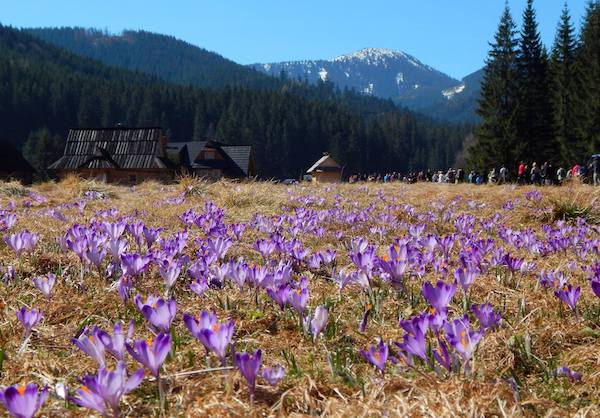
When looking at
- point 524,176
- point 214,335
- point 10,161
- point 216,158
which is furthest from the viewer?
point 216,158

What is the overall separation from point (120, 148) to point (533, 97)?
34.5 m

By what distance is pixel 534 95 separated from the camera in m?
41.2

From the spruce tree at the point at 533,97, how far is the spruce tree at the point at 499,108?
700mm

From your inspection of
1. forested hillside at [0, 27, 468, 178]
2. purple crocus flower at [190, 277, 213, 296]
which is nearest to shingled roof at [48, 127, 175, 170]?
purple crocus flower at [190, 277, 213, 296]

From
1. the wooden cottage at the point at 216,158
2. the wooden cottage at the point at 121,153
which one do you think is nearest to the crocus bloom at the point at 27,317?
the wooden cottage at the point at 121,153

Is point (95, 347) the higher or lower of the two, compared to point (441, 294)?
lower

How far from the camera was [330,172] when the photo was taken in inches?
2522

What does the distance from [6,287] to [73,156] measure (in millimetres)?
48933

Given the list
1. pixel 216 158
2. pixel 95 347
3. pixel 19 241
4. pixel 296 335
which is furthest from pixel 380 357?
pixel 216 158

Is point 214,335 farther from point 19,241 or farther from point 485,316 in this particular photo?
point 19,241

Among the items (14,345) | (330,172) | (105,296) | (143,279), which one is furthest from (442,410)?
(330,172)

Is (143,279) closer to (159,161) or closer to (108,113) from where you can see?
(159,161)

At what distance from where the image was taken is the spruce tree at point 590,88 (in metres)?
35.2

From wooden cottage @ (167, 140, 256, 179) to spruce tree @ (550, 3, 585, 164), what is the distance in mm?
33116
